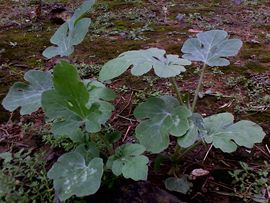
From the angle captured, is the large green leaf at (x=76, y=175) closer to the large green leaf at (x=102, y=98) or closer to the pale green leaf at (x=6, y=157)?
the large green leaf at (x=102, y=98)

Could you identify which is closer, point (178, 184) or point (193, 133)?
point (193, 133)

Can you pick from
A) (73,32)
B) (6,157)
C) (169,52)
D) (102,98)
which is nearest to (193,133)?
(102,98)

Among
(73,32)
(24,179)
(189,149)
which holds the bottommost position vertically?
(24,179)

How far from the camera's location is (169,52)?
2.63 m

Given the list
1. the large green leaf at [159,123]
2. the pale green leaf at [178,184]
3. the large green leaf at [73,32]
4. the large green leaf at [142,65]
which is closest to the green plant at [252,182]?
the pale green leaf at [178,184]

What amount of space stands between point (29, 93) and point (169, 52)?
1423mm

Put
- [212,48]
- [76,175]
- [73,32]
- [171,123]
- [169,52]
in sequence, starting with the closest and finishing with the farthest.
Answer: [76,175] < [171,123] < [73,32] < [212,48] < [169,52]

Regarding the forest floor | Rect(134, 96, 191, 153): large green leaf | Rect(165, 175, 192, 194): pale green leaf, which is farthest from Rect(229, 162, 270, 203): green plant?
Rect(134, 96, 191, 153): large green leaf

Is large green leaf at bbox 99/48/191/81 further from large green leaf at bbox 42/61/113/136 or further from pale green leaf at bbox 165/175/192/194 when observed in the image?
pale green leaf at bbox 165/175/192/194

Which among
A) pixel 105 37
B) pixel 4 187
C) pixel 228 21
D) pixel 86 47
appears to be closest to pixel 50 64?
pixel 86 47

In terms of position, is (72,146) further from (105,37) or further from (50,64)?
(105,37)

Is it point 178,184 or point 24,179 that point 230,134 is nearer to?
point 178,184

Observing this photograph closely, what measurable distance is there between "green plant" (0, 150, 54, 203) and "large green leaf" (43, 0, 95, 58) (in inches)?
16.8

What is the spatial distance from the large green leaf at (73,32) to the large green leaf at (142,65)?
159 millimetres
